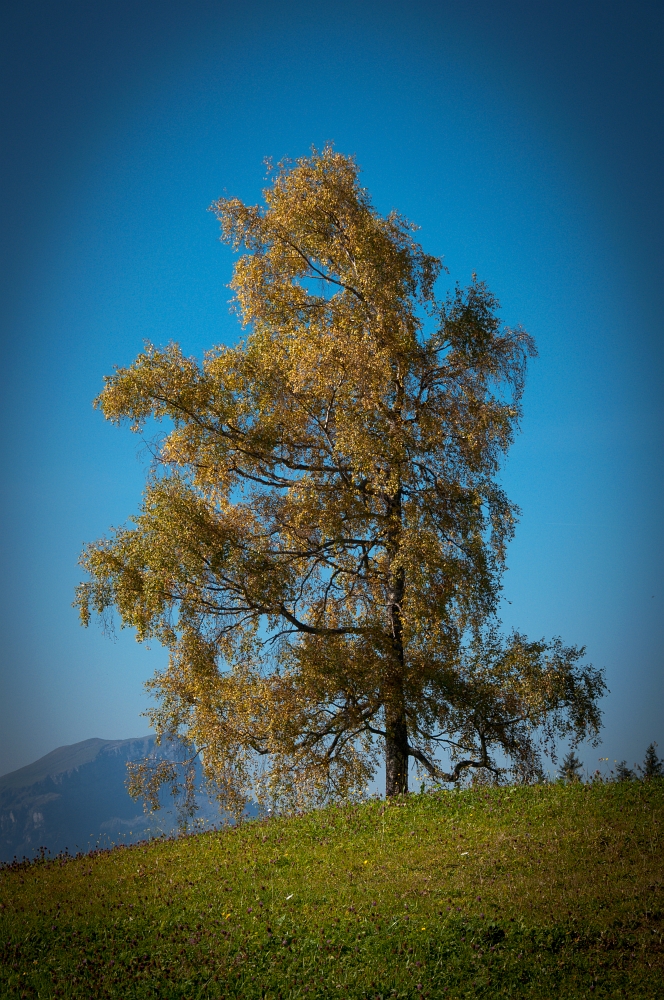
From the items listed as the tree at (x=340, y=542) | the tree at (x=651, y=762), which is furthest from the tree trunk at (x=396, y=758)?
the tree at (x=651, y=762)

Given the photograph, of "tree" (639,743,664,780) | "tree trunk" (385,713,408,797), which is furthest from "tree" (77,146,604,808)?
"tree" (639,743,664,780)

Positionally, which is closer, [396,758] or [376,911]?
[376,911]

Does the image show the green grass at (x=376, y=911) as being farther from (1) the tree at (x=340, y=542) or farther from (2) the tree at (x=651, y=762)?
(2) the tree at (x=651, y=762)

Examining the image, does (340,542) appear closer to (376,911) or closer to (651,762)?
(376,911)

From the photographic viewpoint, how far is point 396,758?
1819cm

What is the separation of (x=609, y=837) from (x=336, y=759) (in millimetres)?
6660

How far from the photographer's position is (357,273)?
66.1ft

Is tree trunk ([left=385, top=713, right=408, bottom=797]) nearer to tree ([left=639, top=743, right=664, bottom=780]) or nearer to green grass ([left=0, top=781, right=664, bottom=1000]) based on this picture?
green grass ([left=0, top=781, right=664, bottom=1000])

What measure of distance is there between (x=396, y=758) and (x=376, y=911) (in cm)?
737

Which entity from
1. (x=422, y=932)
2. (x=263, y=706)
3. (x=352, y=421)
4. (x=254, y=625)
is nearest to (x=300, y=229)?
(x=352, y=421)

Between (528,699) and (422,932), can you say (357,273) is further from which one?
(422,932)

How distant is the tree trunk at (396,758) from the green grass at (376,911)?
96.0 inches

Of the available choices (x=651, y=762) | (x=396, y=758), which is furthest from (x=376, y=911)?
(x=651, y=762)

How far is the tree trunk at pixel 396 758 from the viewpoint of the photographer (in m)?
18.0
